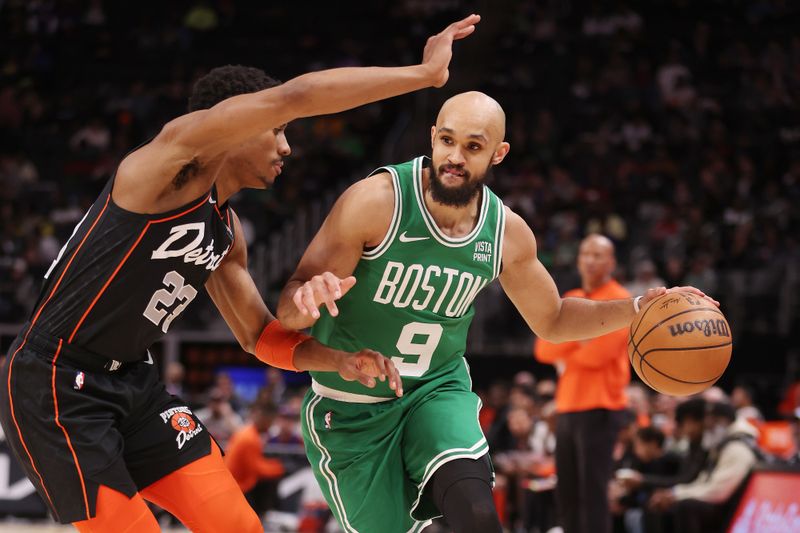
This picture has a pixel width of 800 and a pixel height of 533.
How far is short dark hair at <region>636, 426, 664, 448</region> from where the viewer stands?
9.23 meters

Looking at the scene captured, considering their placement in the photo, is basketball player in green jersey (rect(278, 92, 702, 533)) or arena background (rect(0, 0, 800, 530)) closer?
basketball player in green jersey (rect(278, 92, 702, 533))

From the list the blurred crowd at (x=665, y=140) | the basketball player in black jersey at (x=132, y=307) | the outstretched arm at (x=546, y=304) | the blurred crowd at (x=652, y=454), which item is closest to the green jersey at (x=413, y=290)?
the outstretched arm at (x=546, y=304)

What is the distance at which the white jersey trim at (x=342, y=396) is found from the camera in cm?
464

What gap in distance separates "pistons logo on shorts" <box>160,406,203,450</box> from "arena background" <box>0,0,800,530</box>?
820cm

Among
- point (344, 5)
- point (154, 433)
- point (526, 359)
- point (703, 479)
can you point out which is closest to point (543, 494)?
point (703, 479)

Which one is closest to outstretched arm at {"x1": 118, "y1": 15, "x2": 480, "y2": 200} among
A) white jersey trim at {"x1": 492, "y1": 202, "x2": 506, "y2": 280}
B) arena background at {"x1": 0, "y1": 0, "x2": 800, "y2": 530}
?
white jersey trim at {"x1": 492, "y1": 202, "x2": 506, "y2": 280}

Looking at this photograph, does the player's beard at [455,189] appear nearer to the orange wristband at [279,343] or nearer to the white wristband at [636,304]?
the orange wristband at [279,343]

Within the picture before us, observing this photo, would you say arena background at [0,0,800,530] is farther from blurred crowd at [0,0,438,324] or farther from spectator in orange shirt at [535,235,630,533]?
spectator in orange shirt at [535,235,630,533]

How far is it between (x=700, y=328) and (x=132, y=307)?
2234 millimetres

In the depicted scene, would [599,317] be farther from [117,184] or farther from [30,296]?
[30,296]

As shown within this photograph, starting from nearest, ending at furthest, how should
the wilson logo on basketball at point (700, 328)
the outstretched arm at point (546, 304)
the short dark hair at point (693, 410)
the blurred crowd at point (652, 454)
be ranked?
the wilson logo on basketball at point (700, 328) < the outstretched arm at point (546, 304) < the blurred crowd at point (652, 454) < the short dark hair at point (693, 410)

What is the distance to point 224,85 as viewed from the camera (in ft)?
13.3

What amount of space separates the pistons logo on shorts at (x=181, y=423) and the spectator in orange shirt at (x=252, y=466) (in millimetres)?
6580

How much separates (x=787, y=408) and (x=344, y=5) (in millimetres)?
11647
